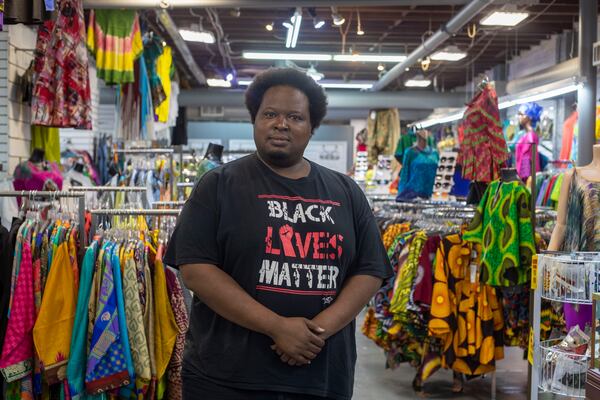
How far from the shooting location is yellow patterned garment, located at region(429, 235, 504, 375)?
4633 mm

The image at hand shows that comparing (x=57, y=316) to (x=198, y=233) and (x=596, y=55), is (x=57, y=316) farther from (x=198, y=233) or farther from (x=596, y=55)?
(x=596, y=55)

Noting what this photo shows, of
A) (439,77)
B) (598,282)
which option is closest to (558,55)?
(439,77)

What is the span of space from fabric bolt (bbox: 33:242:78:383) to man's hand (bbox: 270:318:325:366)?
152 centimetres

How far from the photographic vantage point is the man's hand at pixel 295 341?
1.88 m

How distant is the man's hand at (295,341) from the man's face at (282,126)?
45cm

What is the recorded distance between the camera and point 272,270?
76.6 inches

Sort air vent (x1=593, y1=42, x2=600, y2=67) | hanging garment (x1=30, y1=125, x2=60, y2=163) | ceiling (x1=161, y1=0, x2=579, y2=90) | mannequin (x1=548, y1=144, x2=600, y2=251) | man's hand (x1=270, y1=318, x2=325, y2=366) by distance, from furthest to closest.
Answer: ceiling (x1=161, y1=0, x2=579, y2=90) → air vent (x1=593, y1=42, x2=600, y2=67) → hanging garment (x1=30, y1=125, x2=60, y2=163) → mannequin (x1=548, y1=144, x2=600, y2=251) → man's hand (x1=270, y1=318, x2=325, y2=366)

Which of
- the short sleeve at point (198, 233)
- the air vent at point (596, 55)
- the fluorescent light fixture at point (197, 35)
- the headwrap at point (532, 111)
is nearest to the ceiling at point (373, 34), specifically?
the fluorescent light fixture at point (197, 35)

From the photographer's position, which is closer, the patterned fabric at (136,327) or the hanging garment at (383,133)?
the patterned fabric at (136,327)

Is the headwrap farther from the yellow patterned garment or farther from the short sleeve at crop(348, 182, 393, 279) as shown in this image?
the short sleeve at crop(348, 182, 393, 279)

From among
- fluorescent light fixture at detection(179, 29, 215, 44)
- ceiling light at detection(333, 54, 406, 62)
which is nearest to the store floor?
fluorescent light fixture at detection(179, 29, 215, 44)

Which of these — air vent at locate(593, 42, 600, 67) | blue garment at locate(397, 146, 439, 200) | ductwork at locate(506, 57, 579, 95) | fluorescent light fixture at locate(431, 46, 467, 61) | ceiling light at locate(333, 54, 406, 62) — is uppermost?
ceiling light at locate(333, 54, 406, 62)

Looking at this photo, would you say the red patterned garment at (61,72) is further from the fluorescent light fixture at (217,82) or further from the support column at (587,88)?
the fluorescent light fixture at (217,82)

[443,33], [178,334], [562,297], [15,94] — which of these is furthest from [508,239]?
[443,33]
